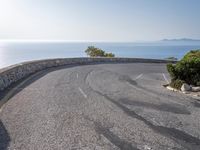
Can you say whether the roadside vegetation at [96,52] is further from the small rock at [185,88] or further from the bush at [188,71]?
the small rock at [185,88]

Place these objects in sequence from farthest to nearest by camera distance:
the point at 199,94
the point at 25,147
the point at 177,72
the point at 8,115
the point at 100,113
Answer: the point at 177,72, the point at 199,94, the point at 100,113, the point at 8,115, the point at 25,147

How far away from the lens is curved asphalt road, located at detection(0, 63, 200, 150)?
18.9ft

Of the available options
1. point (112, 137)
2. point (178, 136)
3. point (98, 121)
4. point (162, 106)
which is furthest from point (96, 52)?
point (112, 137)

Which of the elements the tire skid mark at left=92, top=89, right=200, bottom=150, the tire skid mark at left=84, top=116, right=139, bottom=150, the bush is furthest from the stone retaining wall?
the bush

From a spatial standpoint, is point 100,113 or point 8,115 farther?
point 100,113

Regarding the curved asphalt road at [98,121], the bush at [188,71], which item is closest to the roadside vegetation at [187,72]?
the bush at [188,71]

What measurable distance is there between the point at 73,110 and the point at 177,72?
30.7 feet

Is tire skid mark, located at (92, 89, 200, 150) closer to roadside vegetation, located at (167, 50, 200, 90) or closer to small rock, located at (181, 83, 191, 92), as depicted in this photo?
small rock, located at (181, 83, 191, 92)

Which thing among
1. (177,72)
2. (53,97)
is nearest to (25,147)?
(53,97)

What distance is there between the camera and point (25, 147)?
5.42m

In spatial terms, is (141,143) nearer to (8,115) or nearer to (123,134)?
(123,134)

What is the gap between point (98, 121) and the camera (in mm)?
7441

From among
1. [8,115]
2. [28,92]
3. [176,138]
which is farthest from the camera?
[28,92]

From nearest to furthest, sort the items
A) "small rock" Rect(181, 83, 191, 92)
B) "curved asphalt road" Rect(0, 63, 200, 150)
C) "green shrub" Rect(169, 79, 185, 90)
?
"curved asphalt road" Rect(0, 63, 200, 150) → "small rock" Rect(181, 83, 191, 92) → "green shrub" Rect(169, 79, 185, 90)
